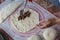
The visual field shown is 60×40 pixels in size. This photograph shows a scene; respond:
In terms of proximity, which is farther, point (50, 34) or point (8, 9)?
point (8, 9)

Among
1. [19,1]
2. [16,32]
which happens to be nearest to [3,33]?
[16,32]

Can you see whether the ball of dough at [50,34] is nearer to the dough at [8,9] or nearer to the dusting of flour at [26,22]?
the dusting of flour at [26,22]

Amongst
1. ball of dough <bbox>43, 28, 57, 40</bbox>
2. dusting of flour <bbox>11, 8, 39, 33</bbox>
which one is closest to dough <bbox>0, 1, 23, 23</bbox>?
dusting of flour <bbox>11, 8, 39, 33</bbox>

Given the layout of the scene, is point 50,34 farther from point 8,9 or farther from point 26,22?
point 8,9

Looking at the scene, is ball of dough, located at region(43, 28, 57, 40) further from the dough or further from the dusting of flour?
the dough

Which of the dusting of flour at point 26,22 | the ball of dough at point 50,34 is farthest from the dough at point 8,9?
the ball of dough at point 50,34

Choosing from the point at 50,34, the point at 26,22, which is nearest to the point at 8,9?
the point at 26,22
